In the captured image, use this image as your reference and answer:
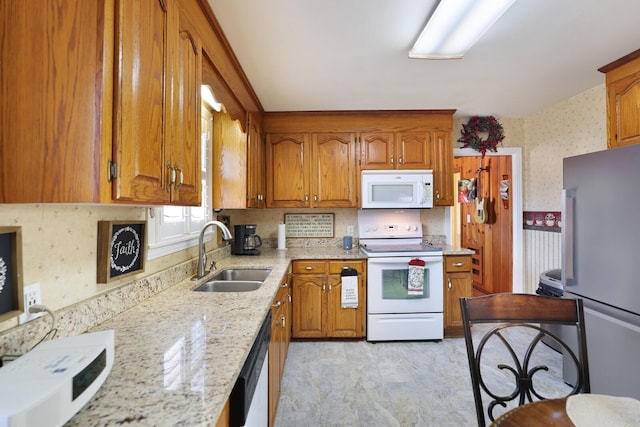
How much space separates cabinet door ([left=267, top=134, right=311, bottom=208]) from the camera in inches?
130

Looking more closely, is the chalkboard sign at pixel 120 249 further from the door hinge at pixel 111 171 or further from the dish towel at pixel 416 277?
the dish towel at pixel 416 277

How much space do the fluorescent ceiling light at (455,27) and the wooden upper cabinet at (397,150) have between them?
49.1 inches

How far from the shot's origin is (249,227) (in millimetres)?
3021

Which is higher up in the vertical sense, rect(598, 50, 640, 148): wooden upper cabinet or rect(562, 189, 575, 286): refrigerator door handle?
rect(598, 50, 640, 148): wooden upper cabinet

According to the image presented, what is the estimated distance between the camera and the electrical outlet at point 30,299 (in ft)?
3.02

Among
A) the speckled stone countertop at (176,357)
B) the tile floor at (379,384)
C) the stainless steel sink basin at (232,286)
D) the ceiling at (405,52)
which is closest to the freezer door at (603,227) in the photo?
the ceiling at (405,52)

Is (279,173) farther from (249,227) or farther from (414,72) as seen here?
(414,72)

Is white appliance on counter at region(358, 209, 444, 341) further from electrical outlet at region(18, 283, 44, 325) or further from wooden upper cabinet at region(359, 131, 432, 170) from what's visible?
electrical outlet at region(18, 283, 44, 325)

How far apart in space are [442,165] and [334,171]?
3.87 feet

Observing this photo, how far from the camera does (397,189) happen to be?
3.18m

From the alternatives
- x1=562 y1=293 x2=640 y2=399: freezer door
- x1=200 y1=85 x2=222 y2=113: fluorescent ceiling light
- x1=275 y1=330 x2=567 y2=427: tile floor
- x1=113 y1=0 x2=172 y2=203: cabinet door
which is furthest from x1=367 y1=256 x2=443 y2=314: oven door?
x1=113 y1=0 x2=172 y2=203: cabinet door

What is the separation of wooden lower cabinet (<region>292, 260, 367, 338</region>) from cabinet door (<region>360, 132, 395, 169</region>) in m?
1.08

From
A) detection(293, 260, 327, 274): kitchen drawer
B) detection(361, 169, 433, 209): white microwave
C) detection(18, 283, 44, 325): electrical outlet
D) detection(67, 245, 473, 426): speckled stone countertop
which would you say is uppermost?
detection(361, 169, 433, 209): white microwave

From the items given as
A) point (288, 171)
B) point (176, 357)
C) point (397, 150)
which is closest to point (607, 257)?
point (397, 150)
